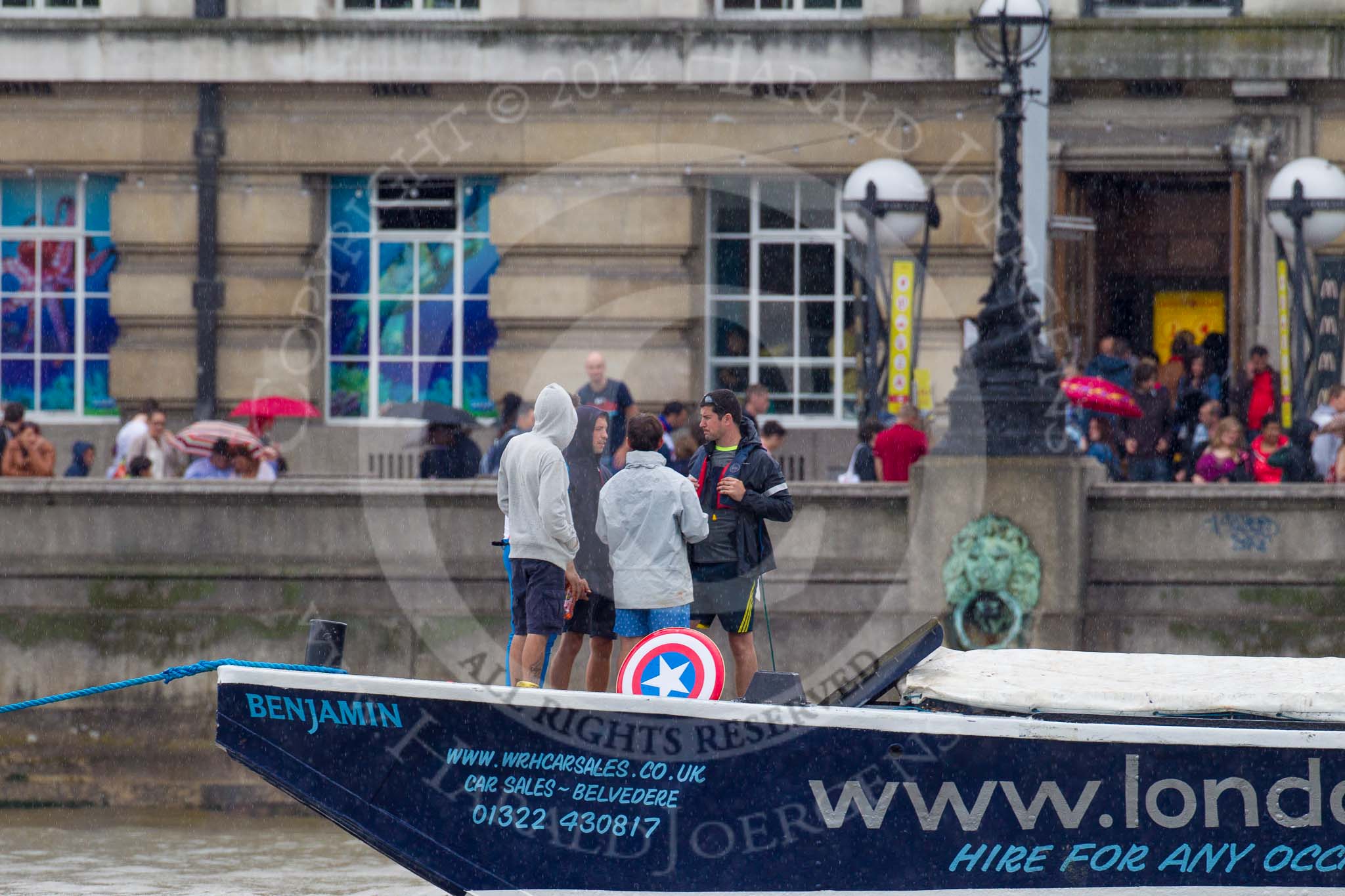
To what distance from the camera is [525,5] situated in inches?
890

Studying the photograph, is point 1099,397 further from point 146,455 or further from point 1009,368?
point 146,455

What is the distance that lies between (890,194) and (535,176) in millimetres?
5003

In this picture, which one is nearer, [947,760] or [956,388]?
[947,760]

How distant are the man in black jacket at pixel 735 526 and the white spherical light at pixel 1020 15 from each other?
15.5ft

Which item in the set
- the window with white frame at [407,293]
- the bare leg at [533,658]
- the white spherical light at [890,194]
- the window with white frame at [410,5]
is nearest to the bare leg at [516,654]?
the bare leg at [533,658]

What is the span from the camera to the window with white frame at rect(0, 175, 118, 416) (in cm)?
2334

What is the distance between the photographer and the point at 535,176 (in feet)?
74.4

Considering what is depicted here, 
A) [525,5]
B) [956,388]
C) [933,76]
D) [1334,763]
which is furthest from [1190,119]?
[1334,763]

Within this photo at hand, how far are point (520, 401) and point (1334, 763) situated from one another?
33.9 ft

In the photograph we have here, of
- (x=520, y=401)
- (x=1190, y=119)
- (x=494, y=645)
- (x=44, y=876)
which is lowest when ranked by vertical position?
(x=44, y=876)

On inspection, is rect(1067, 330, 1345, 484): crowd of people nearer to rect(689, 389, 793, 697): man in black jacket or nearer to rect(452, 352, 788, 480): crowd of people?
rect(452, 352, 788, 480): crowd of people

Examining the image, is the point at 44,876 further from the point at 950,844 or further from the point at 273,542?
the point at 950,844

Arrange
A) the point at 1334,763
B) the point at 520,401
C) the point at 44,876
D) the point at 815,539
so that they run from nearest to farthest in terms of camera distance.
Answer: the point at 1334,763
the point at 44,876
the point at 815,539
the point at 520,401

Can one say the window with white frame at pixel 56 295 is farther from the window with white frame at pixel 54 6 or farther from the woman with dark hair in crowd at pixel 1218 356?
the woman with dark hair in crowd at pixel 1218 356
